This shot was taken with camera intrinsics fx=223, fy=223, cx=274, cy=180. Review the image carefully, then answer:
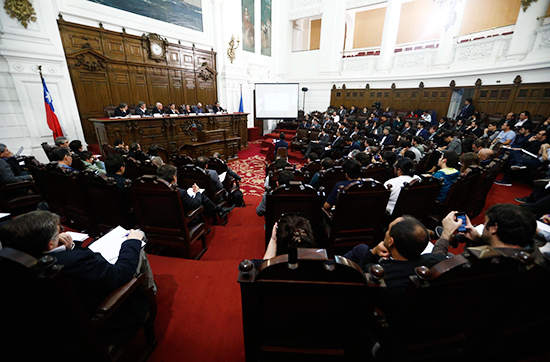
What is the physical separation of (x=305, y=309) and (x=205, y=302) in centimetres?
103

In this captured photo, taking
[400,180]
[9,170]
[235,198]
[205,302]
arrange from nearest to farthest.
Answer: [205,302] → [400,180] → [9,170] → [235,198]

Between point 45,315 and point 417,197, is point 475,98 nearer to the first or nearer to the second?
point 417,197

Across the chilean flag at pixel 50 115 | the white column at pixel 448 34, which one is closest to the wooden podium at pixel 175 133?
the chilean flag at pixel 50 115

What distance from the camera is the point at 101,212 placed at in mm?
2371

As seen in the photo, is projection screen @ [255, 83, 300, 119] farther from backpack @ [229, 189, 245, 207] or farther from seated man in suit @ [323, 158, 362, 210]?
seated man in suit @ [323, 158, 362, 210]

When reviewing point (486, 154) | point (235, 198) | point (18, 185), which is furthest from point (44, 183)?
point (486, 154)

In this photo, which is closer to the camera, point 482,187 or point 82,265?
point 82,265

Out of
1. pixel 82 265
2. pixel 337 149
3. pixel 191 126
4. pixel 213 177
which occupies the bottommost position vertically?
pixel 337 149

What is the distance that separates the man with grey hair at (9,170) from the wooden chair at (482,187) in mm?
5837

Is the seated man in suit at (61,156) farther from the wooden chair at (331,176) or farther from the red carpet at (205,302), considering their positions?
the wooden chair at (331,176)

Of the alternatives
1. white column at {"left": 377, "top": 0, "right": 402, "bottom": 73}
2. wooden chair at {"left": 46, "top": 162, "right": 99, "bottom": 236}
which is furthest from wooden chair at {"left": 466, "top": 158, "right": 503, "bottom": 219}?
white column at {"left": 377, "top": 0, "right": 402, "bottom": 73}

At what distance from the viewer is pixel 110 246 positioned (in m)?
1.52

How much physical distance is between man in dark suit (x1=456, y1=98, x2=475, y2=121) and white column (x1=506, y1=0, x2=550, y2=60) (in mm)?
1572

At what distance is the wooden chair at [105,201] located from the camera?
6.93 feet
